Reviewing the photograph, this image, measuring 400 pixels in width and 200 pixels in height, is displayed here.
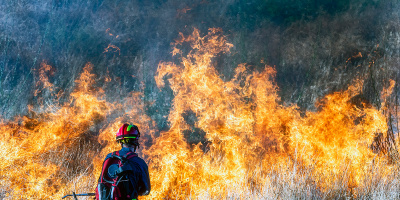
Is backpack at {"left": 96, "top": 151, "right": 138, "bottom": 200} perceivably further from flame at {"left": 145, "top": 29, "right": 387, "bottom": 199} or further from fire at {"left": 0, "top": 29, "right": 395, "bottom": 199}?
flame at {"left": 145, "top": 29, "right": 387, "bottom": 199}

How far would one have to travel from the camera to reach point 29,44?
1906 centimetres

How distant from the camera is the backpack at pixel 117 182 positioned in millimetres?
4578

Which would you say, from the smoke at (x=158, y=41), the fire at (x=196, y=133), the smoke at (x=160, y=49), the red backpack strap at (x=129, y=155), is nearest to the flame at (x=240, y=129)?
the fire at (x=196, y=133)

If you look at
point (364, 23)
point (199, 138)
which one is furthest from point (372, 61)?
point (199, 138)

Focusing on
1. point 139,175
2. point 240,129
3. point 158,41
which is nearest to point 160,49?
point 158,41

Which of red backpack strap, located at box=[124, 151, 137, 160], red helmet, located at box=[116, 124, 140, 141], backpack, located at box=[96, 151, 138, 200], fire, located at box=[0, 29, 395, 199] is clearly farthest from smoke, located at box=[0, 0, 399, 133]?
backpack, located at box=[96, 151, 138, 200]

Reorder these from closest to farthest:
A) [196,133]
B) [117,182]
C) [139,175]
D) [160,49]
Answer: [117,182] < [139,175] < [196,133] < [160,49]

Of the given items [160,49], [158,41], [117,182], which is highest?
[158,41]

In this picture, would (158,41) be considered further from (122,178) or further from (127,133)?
(122,178)

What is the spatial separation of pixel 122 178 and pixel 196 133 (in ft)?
42.3

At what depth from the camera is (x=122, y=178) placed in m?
4.59

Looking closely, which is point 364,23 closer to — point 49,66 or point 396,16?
point 396,16

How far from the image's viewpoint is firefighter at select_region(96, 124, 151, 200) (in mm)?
4586

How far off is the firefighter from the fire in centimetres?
665
